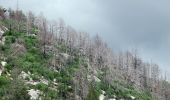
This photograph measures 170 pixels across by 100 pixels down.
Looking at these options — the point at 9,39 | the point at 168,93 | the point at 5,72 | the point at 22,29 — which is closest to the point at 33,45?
the point at 9,39

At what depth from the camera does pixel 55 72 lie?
14438 cm

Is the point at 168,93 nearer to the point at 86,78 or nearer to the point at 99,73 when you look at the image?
the point at 99,73

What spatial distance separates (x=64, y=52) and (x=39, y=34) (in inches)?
643

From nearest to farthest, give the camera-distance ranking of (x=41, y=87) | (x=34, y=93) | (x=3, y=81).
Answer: (x=3, y=81), (x=34, y=93), (x=41, y=87)

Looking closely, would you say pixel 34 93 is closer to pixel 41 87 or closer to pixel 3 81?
pixel 41 87

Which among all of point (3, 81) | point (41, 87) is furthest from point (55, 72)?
point (3, 81)

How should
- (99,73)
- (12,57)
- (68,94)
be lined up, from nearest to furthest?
(68,94)
(12,57)
(99,73)

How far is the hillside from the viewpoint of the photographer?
122250 mm

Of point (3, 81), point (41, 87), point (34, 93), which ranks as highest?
point (3, 81)

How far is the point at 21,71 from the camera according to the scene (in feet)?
429

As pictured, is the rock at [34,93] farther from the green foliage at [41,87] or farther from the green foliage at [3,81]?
the green foliage at [3,81]

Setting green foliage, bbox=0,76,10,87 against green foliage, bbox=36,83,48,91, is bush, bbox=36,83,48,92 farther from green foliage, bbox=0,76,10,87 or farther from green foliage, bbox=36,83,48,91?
green foliage, bbox=0,76,10,87

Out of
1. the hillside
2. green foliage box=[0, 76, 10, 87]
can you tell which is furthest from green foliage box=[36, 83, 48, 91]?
green foliage box=[0, 76, 10, 87]

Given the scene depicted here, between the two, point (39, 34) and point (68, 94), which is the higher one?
point (39, 34)
